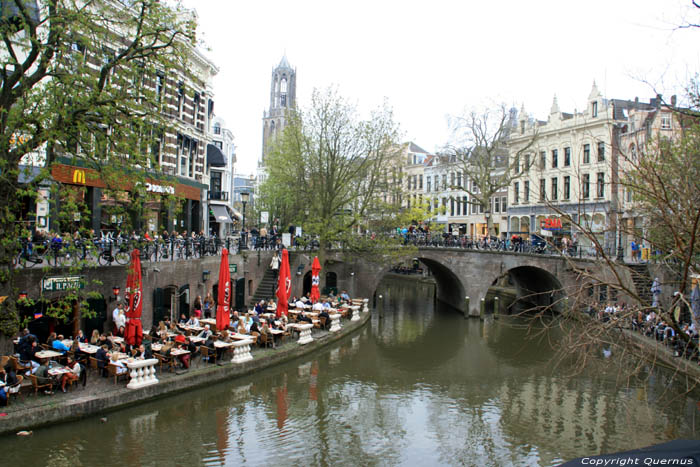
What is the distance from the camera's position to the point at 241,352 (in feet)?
58.7

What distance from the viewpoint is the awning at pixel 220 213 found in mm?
37344

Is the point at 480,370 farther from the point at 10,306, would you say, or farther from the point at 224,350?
the point at 10,306

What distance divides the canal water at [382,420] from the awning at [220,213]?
17942mm

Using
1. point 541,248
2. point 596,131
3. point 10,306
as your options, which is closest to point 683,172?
point 10,306

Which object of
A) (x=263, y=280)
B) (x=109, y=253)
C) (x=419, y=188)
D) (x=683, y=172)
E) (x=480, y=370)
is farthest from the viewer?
(x=419, y=188)

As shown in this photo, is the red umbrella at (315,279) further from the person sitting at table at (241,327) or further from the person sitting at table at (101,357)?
the person sitting at table at (101,357)

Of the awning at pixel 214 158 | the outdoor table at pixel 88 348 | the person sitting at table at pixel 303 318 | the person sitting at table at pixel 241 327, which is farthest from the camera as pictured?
the awning at pixel 214 158

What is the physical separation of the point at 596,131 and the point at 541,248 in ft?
43.2

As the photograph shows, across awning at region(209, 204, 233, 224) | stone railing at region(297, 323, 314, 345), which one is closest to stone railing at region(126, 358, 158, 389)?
stone railing at region(297, 323, 314, 345)

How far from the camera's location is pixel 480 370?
2120 centimetres

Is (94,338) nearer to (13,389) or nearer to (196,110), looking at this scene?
(13,389)

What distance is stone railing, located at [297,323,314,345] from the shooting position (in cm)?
2162

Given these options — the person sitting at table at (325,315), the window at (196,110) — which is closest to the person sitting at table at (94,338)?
the person sitting at table at (325,315)

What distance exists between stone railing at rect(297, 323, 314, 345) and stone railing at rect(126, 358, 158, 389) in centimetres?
770
